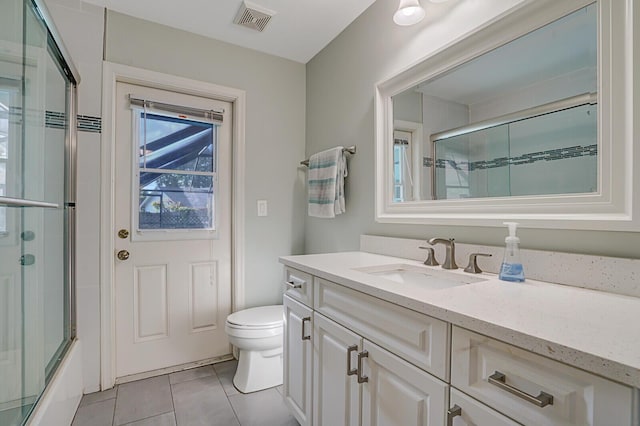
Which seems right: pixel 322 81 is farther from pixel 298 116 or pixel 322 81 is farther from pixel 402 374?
pixel 402 374

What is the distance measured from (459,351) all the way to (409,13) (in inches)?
57.3

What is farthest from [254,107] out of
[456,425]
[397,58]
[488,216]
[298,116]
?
[456,425]

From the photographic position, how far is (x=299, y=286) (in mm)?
1453

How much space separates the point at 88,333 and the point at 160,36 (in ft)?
6.37

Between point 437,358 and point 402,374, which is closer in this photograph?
point 437,358

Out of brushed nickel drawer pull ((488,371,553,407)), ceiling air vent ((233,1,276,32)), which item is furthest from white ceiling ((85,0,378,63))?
brushed nickel drawer pull ((488,371,553,407))

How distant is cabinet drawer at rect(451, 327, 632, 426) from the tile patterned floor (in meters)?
1.27

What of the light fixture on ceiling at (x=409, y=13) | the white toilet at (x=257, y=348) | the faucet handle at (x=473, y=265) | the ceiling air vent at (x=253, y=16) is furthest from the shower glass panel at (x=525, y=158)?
the ceiling air vent at (x=253, y=16)

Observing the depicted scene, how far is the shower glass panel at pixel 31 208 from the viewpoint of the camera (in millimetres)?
1212

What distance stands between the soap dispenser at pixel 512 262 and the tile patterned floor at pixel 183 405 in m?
1.31

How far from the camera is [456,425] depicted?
0.74m

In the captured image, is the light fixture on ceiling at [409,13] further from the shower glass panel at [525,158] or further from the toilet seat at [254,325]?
the toilet seat at [254,325]

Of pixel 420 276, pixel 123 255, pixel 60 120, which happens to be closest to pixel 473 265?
pixel 420 276

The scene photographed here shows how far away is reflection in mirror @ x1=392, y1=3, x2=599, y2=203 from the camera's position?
1.00 metres
